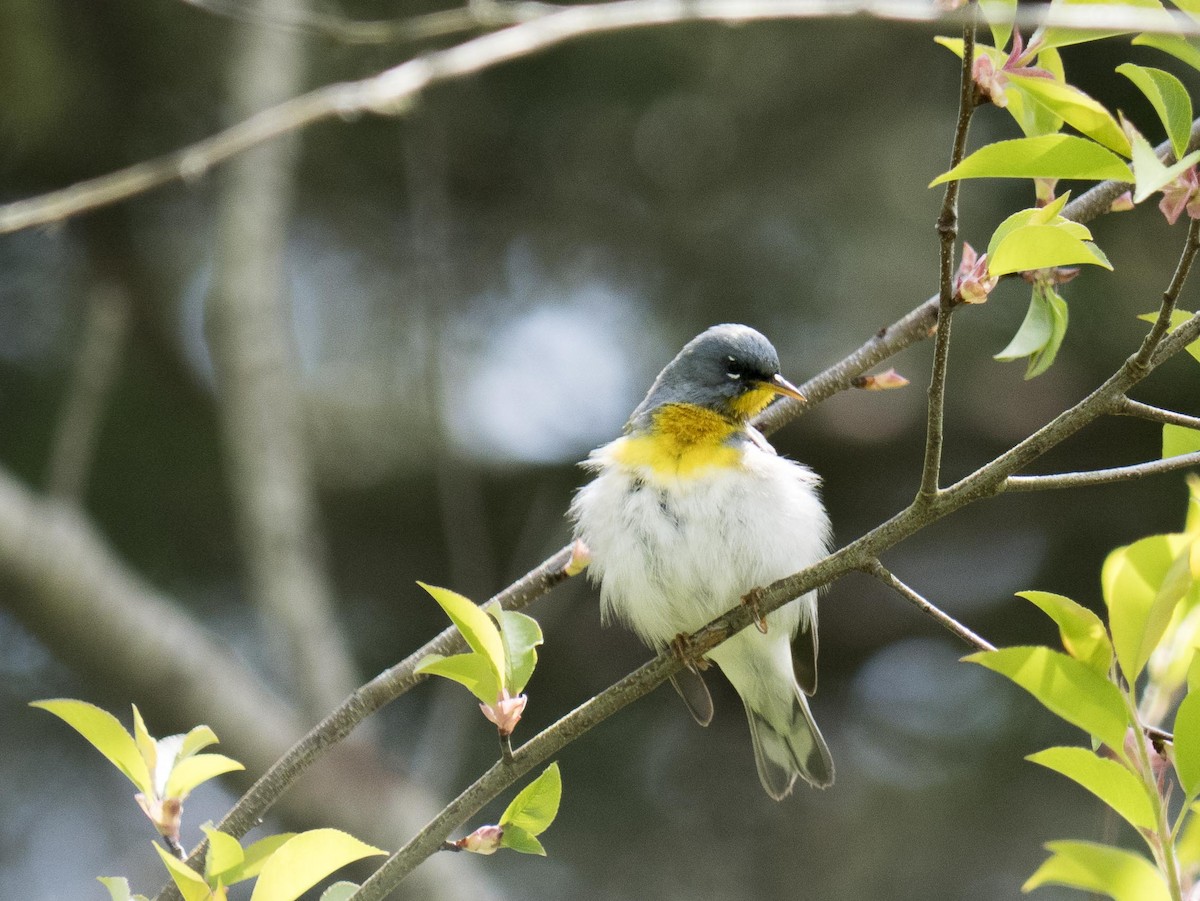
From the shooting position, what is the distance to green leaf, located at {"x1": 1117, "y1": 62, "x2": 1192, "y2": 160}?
1441mm

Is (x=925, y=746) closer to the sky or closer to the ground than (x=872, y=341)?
closer to the ground

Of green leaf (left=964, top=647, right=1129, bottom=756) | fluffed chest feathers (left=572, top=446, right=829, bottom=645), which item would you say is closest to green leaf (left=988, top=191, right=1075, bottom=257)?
green leaf (left=964, top=647, right=1129, bottom=756)

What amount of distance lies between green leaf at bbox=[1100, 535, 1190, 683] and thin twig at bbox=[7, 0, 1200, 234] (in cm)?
53

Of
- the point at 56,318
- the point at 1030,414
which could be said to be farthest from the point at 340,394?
the point at 1030,414

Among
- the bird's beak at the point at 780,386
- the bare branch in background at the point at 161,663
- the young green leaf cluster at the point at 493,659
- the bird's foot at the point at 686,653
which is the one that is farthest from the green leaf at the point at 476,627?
the bare branch in background at the point at 161,663

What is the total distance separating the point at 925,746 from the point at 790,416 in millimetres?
3680

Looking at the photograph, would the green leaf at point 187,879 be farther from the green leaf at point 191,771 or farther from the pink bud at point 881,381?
the pink bud at point 881,381

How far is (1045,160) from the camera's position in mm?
1427

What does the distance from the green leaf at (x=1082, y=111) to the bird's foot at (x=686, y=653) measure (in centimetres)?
101

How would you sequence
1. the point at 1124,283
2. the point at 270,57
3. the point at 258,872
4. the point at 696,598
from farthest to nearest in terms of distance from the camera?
1. the point at 270,57
2. the point at 1124,283
3. the point at 696,598
4. the point at 258,872

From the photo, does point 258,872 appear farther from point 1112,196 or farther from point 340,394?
point 340,394

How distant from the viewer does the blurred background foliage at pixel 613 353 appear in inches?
205

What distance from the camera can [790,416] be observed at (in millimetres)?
2758

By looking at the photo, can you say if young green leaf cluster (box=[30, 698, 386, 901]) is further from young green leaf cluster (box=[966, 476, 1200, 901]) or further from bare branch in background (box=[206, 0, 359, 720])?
bare branch in background (box=[206, 0, 359, 720])
